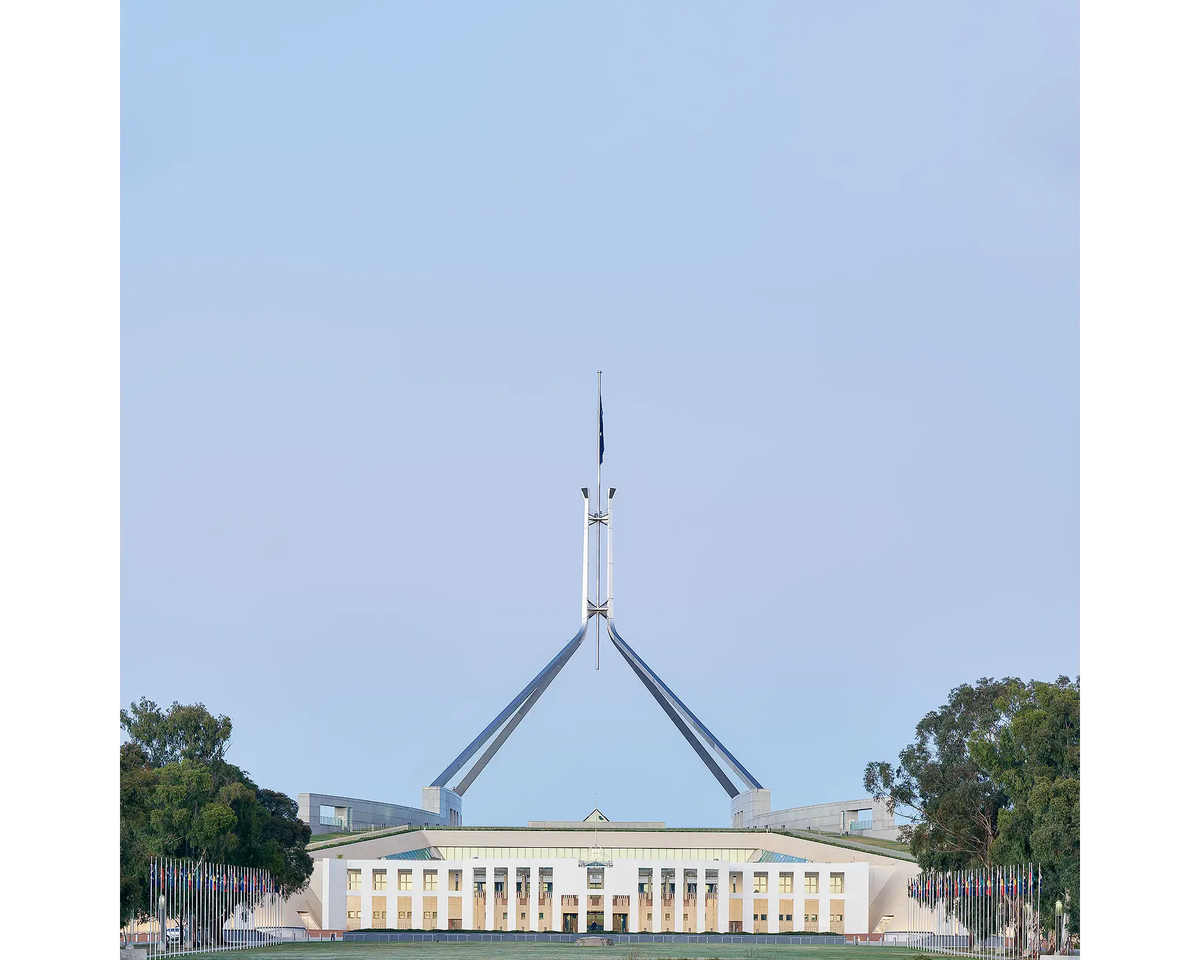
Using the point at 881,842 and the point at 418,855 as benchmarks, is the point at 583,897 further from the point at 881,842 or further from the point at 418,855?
the point at 881,842

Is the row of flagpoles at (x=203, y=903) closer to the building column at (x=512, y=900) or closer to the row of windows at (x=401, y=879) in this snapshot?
the row of windows at (x=401, y=879)

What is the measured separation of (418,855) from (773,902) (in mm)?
14388

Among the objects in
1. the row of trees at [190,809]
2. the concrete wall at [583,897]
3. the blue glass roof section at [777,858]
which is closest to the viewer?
the row of trees at [190,809]

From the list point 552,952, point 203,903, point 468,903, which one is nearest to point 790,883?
point 468,903

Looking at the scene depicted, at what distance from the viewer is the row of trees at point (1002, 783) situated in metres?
36.5

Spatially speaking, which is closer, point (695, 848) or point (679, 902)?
point (679, 902)

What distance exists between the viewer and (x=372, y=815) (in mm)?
69875

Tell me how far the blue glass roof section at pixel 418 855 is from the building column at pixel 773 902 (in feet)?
45.5

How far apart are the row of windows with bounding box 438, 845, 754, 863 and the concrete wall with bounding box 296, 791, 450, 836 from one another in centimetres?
292

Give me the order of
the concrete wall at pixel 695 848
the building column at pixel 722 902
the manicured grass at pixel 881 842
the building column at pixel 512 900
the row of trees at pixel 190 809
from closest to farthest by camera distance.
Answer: the row of trees at pixel 190 809 < the concrete wall at pixel 695 848 < the building column at pixel 722 902 < the building column at pixel 512 900 < the manicured grass at pixel 881 842

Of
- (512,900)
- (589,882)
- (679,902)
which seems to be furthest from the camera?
(512,900)

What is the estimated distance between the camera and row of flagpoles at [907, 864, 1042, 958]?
40.1 meters

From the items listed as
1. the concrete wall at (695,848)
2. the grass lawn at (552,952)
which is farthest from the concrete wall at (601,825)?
the grass lawn at (552,952)
